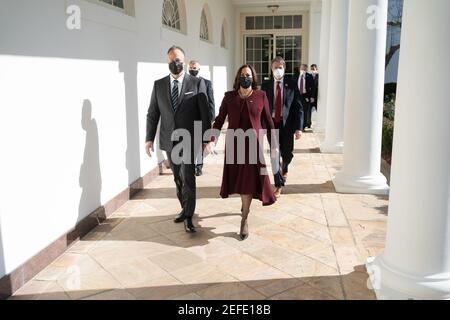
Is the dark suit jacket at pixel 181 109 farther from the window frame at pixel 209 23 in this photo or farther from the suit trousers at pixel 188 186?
the window frame at pixel 209 23

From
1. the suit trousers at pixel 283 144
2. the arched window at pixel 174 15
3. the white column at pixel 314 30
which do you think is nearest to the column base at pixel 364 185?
the suit trousers at pixel 283 144

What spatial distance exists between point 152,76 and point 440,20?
472 centimetres

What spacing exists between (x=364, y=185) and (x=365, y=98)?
1.18 meters

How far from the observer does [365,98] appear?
18.5ft

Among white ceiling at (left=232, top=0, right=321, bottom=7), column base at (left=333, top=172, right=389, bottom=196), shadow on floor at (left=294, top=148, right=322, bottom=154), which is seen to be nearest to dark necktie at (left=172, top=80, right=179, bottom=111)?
column base at (left=333, top=172, right=389, bottom=196)

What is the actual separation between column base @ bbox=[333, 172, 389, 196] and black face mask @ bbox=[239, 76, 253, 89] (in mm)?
2545

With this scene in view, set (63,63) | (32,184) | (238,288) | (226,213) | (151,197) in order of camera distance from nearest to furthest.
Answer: (238,288)
(32,184)
(63,63)
(226,213)
(151,197)

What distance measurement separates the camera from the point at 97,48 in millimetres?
4676

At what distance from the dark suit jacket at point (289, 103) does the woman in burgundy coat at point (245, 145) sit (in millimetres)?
1437

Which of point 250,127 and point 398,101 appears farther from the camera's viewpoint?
point 250,127

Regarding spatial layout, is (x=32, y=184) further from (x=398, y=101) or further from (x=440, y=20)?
(x=440, y=20)

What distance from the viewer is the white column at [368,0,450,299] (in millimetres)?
2674

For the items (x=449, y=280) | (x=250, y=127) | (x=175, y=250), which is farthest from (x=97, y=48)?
(x=449, y=280)

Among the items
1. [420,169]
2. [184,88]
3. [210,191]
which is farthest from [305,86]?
[420,169]
